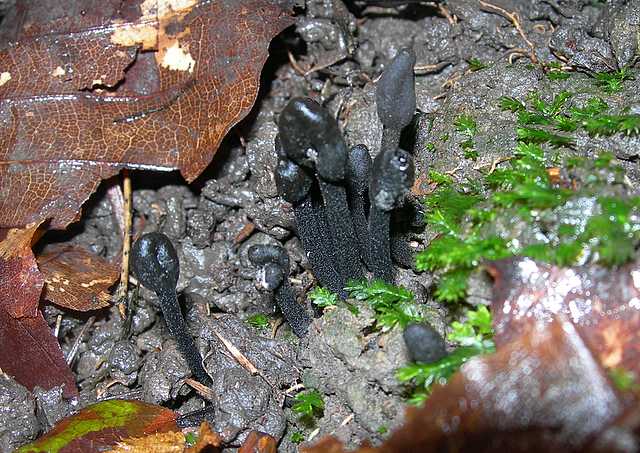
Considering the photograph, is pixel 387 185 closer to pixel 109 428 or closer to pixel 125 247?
pixel 109 428

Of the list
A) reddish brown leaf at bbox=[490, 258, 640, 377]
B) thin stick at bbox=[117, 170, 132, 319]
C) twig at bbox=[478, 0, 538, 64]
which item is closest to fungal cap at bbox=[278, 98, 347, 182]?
reddish brown leaf at bbox=[490, 258, 640, 377]

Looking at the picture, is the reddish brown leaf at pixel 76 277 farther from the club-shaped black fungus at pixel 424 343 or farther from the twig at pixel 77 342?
the club-shaped black fungus at pixel 424 343

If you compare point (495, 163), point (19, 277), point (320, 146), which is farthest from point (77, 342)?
point (495, 163)

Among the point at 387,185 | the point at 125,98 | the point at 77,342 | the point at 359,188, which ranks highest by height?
the point at 387,185

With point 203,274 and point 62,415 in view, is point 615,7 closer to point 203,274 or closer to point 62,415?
point 203,274

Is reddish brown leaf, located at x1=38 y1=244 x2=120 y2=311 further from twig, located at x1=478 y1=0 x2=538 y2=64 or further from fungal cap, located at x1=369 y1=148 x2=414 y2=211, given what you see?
twig, located at x1=478 y1=0 x2=538 y2=64

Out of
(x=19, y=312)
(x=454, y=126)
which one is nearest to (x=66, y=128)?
(x=19, y=312)

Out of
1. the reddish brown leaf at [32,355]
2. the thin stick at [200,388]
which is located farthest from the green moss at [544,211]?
the reddish brown leaf at [32,355]
